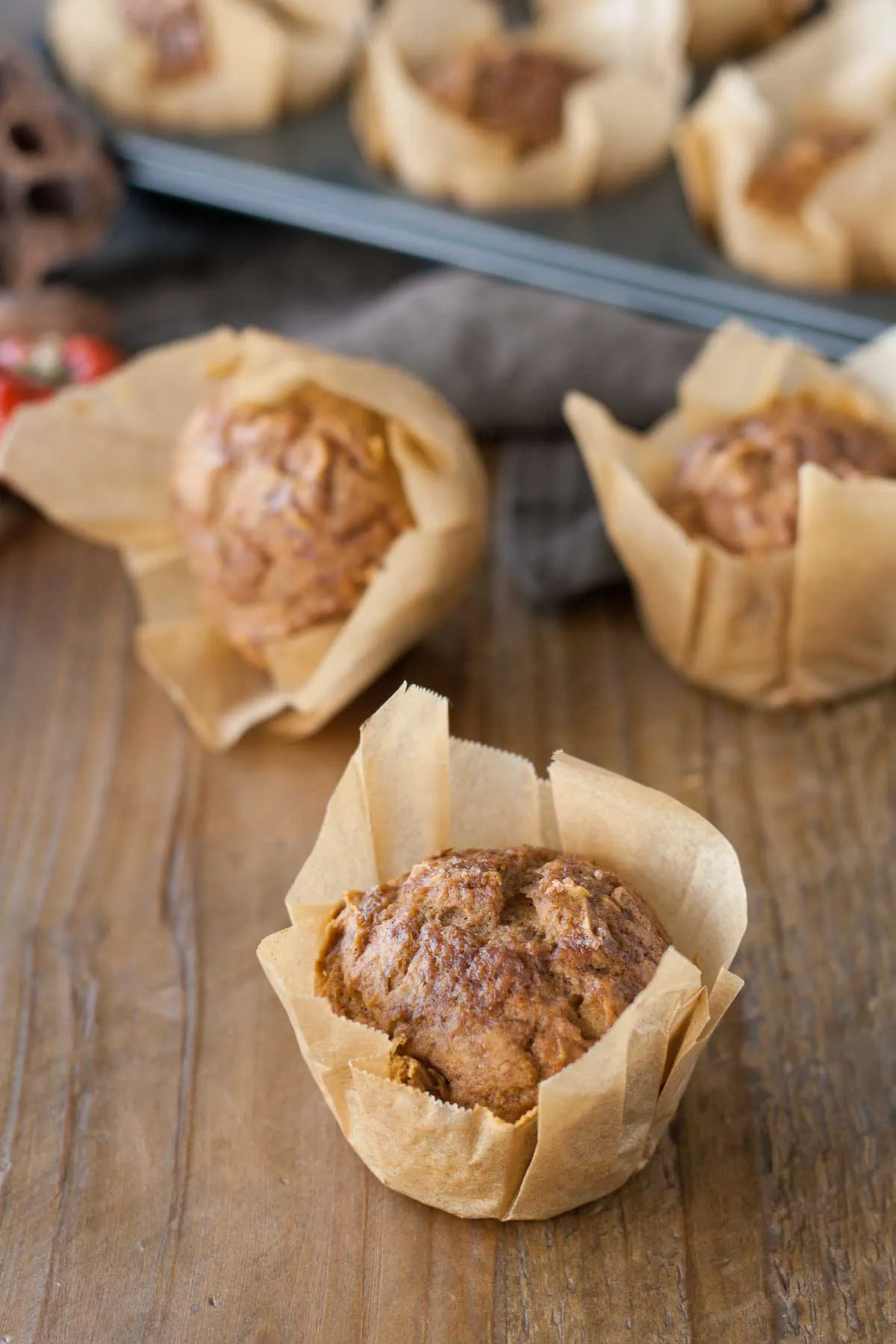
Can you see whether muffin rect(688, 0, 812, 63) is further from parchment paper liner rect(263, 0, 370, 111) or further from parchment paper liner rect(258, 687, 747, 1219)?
parchment paper liner rect(258, 687, 747, 1219)

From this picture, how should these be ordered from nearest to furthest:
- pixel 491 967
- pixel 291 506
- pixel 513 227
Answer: pixel 491 967 < pixel 291 506 < pixel 513 227

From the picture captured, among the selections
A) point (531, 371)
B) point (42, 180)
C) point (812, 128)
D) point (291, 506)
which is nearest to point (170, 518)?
point (291, 506)

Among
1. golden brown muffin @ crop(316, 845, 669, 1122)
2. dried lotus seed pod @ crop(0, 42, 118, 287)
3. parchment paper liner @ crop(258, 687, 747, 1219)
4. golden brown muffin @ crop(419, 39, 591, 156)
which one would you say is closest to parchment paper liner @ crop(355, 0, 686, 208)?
golden brown muffin @ crop(419, 39, 591, 156)

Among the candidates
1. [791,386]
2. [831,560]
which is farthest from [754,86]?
[831,560]

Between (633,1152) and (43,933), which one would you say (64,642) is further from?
(633,1152)

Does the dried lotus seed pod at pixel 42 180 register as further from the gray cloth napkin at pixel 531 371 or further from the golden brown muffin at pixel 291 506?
the golden brown muffin at pixel 291 506

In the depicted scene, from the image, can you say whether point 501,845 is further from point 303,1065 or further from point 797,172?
point 797,172
